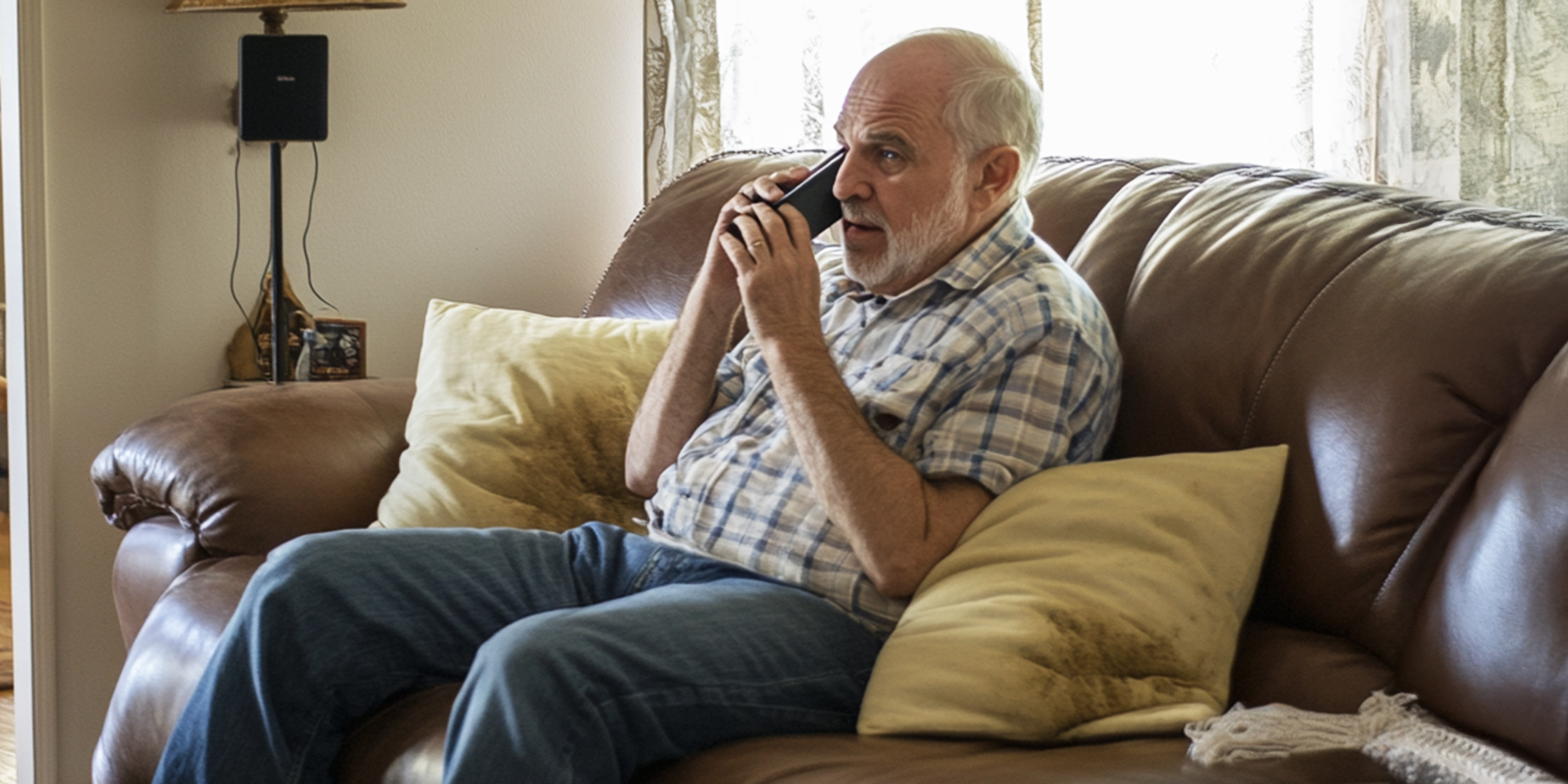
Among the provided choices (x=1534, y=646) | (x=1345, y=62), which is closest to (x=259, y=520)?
(x=1534, y=646)

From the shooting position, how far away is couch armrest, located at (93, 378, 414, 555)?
182 centimetres

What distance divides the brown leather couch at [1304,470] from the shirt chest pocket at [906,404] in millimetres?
228

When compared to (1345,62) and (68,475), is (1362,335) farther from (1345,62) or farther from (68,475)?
(68,475)

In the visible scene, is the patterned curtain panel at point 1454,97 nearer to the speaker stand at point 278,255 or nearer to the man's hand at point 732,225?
the man's hand at point 732,225

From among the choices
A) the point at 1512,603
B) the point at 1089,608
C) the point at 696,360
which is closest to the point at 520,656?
the point at 1089,608

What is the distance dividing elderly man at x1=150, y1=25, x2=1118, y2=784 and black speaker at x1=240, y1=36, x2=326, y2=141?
105cm

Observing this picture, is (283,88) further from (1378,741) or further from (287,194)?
(1378,741)

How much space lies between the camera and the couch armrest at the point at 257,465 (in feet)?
5.97

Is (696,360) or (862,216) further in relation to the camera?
(696,360)

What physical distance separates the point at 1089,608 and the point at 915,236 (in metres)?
0.53

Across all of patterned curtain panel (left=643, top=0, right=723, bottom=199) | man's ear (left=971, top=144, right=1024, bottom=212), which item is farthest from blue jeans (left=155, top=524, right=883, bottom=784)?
patterned curtain panel (left=643, top=0, right=723, bottom=199)

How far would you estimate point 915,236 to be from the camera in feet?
5.16

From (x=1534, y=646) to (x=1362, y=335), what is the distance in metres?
0.37

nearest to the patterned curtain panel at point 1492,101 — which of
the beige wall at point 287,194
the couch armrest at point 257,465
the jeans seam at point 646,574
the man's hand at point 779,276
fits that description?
the man's hand at point 779,276
